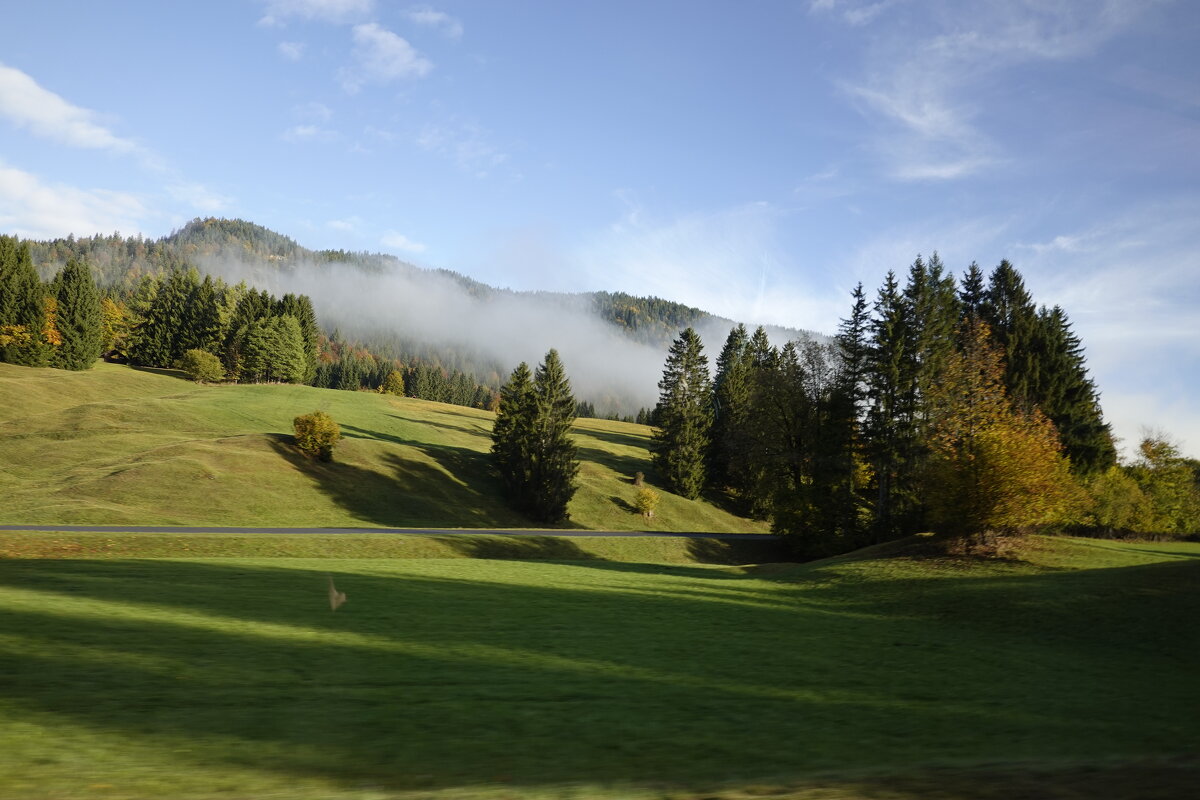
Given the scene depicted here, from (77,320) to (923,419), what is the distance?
11049 centimetres

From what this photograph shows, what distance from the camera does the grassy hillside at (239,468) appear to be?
41938 millimetres

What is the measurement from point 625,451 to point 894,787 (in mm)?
86875

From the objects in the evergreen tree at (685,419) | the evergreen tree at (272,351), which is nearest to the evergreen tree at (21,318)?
the evergreen tree at (272,351)

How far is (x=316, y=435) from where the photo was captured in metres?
55.9

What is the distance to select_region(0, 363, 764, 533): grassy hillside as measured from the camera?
41938mm

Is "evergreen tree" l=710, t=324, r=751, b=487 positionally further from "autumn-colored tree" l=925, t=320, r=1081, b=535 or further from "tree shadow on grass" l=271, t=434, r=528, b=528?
"autumn-colored tree" l=925, t=320, r=1081, b=535

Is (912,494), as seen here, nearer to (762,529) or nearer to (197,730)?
(762,529)

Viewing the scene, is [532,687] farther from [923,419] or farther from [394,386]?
[394,386]

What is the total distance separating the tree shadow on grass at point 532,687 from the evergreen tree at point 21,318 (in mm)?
94653

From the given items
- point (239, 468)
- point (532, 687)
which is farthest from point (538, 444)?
point (532, 687)

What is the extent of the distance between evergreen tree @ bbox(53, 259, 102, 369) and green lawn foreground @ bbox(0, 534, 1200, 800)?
3853 inches

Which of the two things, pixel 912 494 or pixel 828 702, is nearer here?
pixel 828 702

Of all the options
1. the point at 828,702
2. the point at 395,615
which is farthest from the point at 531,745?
the point at 395,615

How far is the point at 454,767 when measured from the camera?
572 cm
